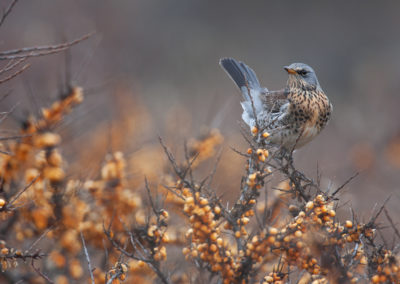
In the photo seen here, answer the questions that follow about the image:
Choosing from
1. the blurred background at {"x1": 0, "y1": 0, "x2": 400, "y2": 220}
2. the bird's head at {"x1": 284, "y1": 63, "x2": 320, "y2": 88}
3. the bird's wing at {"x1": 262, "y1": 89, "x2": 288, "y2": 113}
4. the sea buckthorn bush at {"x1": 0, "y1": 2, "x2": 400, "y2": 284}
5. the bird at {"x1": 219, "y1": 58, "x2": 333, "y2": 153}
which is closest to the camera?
the sea buckthorn bush at {"x1": 0, "y1": 2, "x2": 400, "y2": 284}

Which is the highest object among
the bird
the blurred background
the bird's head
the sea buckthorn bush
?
the blurred background

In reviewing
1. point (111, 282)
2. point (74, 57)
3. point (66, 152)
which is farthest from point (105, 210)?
point (74, 57)

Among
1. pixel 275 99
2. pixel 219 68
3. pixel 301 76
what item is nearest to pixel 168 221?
pixel 275 99

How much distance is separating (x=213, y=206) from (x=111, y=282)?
26.9 inches

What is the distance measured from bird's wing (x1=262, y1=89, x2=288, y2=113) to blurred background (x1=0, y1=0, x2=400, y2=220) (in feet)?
1.66

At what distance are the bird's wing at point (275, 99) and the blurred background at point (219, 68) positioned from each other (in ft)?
1.66

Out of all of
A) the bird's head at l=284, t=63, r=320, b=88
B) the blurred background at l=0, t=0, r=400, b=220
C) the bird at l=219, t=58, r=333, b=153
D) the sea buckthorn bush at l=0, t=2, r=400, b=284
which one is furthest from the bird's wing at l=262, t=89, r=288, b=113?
the sea buckthorn bush at l=0, t=2, r=400, b=284

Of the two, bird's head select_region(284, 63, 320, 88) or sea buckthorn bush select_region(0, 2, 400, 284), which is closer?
sea buckthorn bush select_region(0, 2, 400, 284)

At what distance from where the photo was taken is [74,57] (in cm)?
1500

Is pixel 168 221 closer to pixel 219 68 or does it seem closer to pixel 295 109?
pixel 295 109

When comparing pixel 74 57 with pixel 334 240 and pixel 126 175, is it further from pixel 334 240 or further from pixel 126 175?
pixel 334 240

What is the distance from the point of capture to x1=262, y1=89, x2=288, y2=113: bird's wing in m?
5.16

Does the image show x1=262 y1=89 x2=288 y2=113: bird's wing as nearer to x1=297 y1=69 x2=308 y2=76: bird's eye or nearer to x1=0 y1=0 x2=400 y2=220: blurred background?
x1=297 y1=69 x2=308 y2=76: bird's eye

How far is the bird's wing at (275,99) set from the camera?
5160 millimetres
